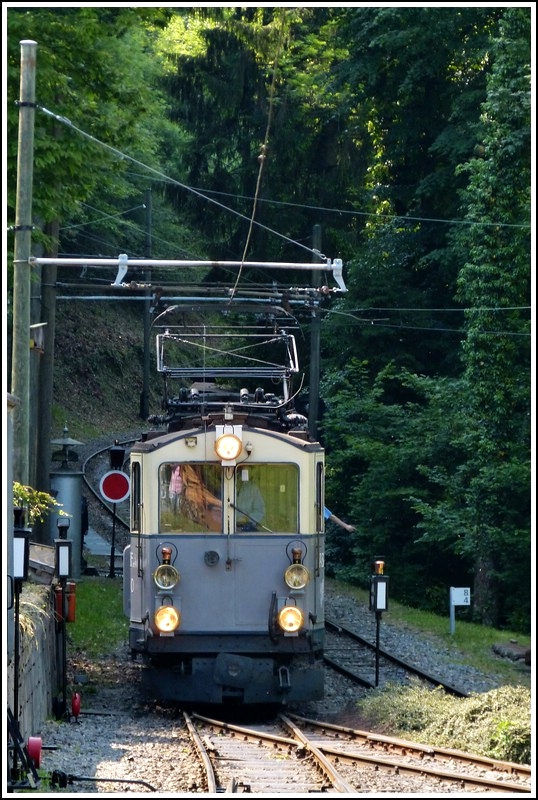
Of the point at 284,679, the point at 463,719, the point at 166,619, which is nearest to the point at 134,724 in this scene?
the point at 166,619

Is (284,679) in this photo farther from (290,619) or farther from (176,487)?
(176,487)

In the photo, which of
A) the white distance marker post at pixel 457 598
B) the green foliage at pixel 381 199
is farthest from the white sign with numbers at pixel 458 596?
the green foliage at pixel 381 199

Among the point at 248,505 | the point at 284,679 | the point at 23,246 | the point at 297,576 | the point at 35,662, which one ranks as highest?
Result: the point at 23,246

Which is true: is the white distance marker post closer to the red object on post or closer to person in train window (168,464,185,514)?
person in train window (168,464,185,514)

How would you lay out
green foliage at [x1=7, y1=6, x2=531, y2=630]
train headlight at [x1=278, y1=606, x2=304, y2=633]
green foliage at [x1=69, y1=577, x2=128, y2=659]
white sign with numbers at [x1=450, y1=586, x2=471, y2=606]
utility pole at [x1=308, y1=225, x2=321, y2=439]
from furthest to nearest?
1. utility pole at [x1=308, y1=225, x2=321, y2=439]
2. white sign with numbers at [x1=450, y1=586, x2=471, y2=606]
3. green foliage at [x1=7, y1=6, x2=531, y2=630]
4. green foliage at [x1=69, y1=577, x2=128, y2=659]
5. train headlight at [x1=278, y1=606, x2=304, y2=633]

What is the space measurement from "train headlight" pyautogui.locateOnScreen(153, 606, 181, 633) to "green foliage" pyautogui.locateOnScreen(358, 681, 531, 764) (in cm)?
210

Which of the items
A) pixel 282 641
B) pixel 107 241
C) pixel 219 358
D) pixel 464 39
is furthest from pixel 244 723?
pixel 107 241

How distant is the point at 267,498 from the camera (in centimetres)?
1262

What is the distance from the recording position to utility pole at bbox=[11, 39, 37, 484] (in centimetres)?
1398

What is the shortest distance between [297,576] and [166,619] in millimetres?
1290

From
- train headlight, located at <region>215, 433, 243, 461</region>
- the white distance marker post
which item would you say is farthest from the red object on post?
the white distance marker post

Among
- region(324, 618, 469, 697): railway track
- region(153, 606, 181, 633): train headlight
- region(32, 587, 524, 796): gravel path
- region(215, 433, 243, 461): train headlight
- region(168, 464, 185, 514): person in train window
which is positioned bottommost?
region(324, 618, 469, 697): railway track

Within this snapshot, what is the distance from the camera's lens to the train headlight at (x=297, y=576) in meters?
12.4

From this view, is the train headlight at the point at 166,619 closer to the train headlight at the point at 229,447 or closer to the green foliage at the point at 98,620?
the train headlight at the point at 229,447
